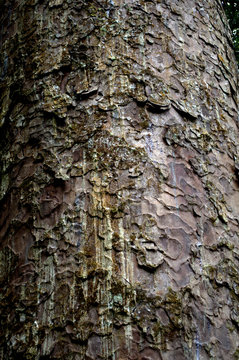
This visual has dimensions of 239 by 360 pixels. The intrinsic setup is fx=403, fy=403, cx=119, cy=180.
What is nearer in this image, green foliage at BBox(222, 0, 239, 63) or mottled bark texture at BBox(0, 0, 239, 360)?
mottled bark texture at BBox(0, 0, 239, 360)

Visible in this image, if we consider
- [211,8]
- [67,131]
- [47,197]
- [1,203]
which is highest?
[211,8]

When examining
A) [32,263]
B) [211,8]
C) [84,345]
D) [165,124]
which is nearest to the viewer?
[84,345]

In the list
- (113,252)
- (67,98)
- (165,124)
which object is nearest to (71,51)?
(67,98)

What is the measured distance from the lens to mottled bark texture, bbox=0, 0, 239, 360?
2.74 feet

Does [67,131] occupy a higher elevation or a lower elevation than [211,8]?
lower

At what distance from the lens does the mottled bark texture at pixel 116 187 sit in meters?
0.83

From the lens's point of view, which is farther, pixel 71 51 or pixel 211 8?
pixel 211 8

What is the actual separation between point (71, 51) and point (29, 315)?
2.21 feet

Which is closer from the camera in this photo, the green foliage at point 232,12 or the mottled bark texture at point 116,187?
the mottled bark texture at point 116,187

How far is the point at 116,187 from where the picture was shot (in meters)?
0.92

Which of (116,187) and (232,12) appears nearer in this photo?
(116,187)

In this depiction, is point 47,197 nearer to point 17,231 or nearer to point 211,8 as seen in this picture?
point 17,231

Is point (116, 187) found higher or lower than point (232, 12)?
lower

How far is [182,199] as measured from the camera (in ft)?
3.18
